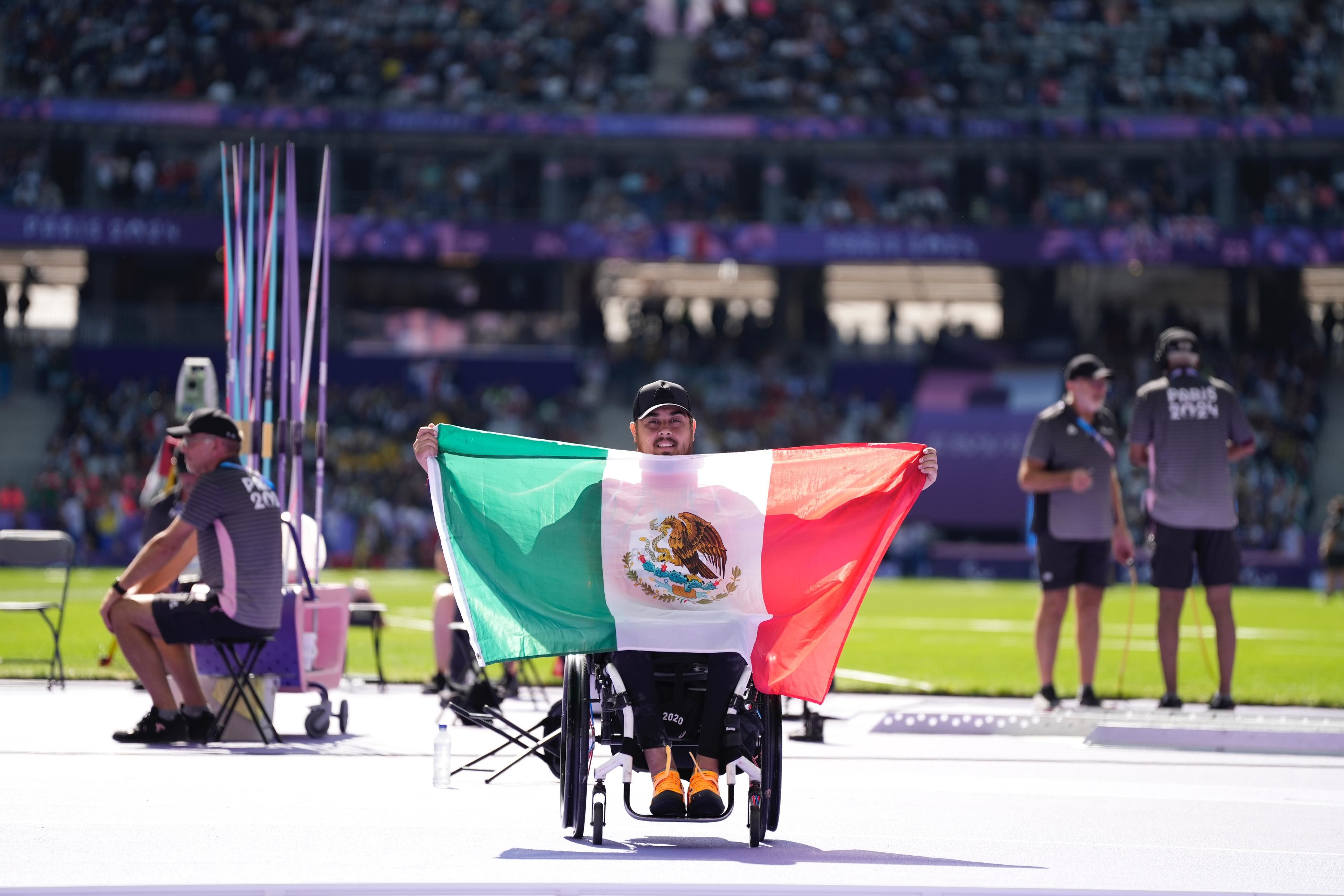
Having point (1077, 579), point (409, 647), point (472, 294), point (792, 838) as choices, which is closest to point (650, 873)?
point (792, 838)

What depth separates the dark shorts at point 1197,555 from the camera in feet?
32.6

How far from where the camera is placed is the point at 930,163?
40.2 metres

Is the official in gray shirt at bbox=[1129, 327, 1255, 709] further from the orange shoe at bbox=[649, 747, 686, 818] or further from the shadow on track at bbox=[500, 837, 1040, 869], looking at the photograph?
the orange shoe at bbox=[649, 747, 686, 818]

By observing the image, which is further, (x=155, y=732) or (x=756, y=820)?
(x=155, y=732)

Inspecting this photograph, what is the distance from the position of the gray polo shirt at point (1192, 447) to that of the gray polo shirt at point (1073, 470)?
0.93ft

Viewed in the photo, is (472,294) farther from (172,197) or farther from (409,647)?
(409,647)

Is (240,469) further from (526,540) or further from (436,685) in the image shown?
(436,685)

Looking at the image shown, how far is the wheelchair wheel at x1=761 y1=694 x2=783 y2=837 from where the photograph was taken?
A: 5.87m

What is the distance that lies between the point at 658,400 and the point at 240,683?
3.30 m

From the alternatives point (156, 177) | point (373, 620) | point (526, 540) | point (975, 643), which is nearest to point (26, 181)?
point (156, 177)

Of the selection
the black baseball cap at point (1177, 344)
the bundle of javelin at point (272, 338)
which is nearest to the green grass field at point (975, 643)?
the black baseball cap at point (1177, 344)

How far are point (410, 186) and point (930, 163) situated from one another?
40.0 ft

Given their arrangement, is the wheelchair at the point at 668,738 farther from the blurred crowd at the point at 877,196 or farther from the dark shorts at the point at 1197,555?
the blurred crowd at the point at 877,196

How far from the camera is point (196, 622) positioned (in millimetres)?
8258
